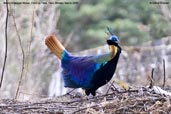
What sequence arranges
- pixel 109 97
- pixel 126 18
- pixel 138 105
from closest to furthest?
pixel 138 105 → pixel 109 97 → pixel 126 18

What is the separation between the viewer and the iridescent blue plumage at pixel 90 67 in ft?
13.1

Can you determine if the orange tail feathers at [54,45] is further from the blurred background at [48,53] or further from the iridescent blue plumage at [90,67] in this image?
the blurred background at [48,53]

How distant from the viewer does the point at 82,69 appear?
4.12m

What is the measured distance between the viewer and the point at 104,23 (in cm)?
1642

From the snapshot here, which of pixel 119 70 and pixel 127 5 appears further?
pixel 127 5

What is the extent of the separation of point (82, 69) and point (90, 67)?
0.07 metres

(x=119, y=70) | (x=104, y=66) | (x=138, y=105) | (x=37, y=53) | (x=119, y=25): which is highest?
(x=119, y=25)

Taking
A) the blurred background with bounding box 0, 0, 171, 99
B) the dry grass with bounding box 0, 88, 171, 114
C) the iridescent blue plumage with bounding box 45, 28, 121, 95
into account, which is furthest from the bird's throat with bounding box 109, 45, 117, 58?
the blurred background with bounding box 0, 0, 171, 99

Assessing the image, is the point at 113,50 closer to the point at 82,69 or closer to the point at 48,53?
the point at 82,69

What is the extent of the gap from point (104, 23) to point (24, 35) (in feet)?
26.5

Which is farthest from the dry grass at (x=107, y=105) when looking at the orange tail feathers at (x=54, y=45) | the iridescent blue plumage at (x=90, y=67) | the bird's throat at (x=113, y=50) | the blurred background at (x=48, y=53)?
the blurred background at (x=48, y=53)

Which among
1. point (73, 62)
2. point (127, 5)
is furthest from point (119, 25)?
point (73, 62)

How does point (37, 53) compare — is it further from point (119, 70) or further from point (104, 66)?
point (104, 66)

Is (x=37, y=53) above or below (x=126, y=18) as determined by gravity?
below
